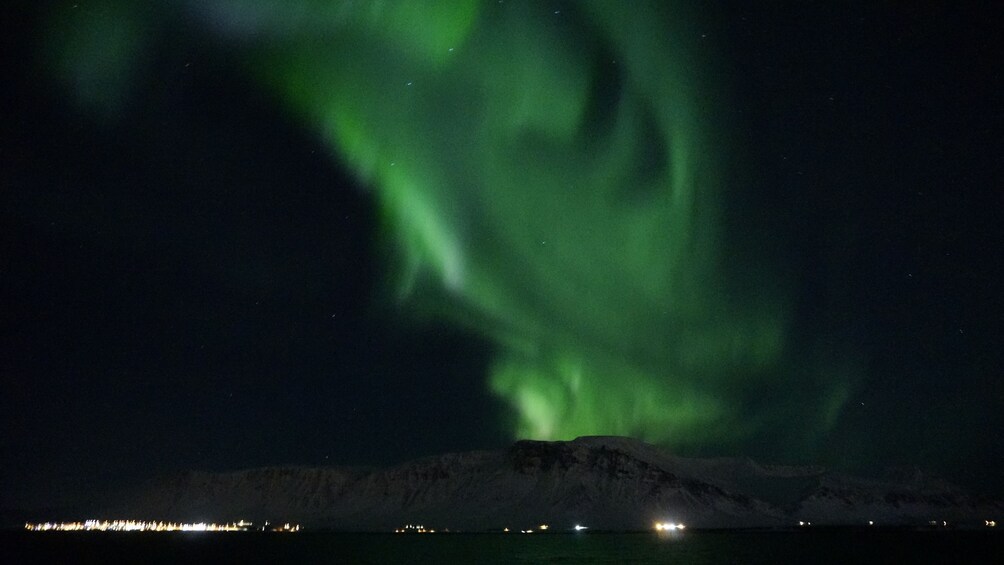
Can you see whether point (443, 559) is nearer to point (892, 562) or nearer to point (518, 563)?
point (518, 563)

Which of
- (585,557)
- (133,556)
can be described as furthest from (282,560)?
(585,557)

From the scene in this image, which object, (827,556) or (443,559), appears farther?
(827,556)

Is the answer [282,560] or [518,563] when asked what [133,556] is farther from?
[518,563]

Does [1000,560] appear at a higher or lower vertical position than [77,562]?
lower

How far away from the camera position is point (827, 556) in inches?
4707

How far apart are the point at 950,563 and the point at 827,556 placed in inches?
655

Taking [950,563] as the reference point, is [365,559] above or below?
above

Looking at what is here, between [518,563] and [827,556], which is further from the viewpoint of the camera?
[827,556]

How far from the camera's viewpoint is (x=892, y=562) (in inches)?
4267

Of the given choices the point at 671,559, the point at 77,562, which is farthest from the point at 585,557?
the point at 77,562

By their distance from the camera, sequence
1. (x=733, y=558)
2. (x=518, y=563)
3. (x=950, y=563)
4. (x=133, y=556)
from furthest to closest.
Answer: (x=133, y=556), (x=733, y=558), (x=950, y=563), (x=518, y=563)

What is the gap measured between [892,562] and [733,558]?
64.7 feet

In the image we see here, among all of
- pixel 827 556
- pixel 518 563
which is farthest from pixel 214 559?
pixel 827 556

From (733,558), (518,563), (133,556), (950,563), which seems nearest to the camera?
(518,563)
